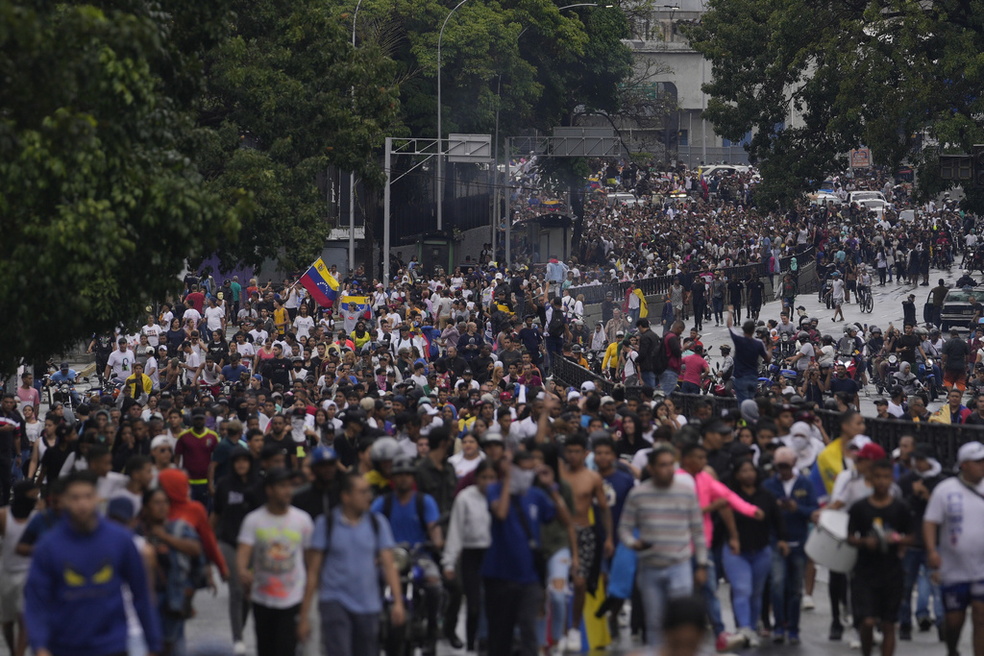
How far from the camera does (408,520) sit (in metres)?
9.15

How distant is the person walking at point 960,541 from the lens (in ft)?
→ 29.0

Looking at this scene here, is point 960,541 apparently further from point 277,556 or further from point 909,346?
point 909,346

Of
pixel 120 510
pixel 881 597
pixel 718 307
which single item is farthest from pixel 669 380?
pixel 718 307

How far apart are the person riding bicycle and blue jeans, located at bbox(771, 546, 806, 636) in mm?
2451

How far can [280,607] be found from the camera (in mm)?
7949

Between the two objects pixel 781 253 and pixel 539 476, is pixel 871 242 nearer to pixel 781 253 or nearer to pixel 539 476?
pixel 781 253

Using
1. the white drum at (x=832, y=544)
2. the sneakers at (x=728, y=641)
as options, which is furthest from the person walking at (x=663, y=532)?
the sneakers at (x=728, y=641)

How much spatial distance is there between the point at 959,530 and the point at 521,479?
2.62 metres

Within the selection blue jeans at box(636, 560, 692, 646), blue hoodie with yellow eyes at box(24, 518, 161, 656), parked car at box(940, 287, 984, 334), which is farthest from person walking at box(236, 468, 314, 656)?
parked car at box(940, 287, 984, 334)

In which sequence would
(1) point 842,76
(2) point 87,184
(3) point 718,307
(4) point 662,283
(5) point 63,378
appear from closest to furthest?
(2) point 87,184, (5) point 63,378, (1) point 842,76, (3) point 718,307, (4) point 662,283

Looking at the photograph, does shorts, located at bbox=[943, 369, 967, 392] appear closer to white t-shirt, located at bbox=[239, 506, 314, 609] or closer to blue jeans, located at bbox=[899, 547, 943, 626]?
blue jeans, located at bbox=[899, 547, 943, 626]

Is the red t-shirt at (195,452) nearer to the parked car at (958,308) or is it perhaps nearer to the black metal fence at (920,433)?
the black metal fence at (920,433)

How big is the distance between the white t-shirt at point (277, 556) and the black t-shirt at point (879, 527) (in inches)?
134

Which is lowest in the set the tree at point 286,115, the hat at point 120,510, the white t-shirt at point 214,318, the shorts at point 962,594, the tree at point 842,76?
the shorts at point 962,594
